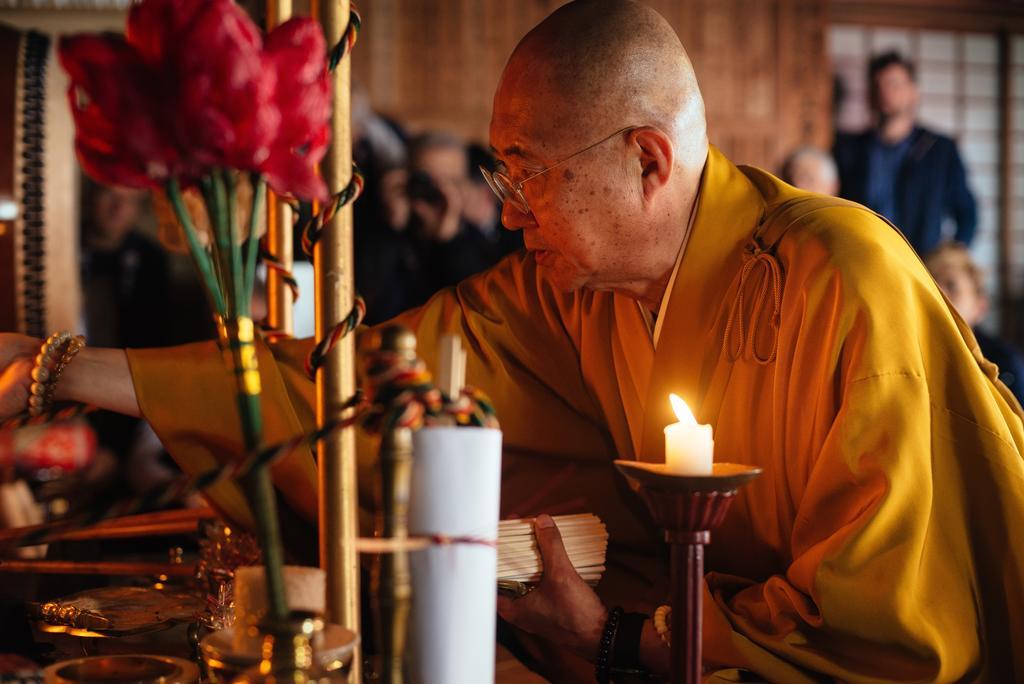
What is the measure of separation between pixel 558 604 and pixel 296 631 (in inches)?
21.9

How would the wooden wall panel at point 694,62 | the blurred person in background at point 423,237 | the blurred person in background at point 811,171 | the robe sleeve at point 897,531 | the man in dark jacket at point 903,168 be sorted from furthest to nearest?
the man in dark jacket at point 903,168, the wooden wall panel at point 694,62, the blurred person in background at point 811,171, the blurred person in background at point 423,237, the robe sleeve at point 897,531

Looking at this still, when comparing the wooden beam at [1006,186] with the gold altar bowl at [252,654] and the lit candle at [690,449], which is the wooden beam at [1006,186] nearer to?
the lit candle at [690,449]

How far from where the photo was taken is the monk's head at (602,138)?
4.91 feet

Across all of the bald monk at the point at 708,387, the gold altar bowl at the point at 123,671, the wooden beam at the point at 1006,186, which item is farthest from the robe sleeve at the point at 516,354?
the wooden beam at the point at 1006,186

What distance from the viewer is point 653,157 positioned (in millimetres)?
1539

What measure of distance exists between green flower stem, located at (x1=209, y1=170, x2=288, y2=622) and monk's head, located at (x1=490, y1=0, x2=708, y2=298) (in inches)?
30.9

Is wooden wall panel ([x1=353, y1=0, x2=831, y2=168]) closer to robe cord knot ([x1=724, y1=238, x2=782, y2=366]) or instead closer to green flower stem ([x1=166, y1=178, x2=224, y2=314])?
robe cord knot ([x1=724, y1=238, x2=782, y2=366])

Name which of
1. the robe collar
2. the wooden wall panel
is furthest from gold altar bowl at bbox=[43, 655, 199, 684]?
the wooden wall panel

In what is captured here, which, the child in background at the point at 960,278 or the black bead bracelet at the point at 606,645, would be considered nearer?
the black bead bracelet at the point at 606,645

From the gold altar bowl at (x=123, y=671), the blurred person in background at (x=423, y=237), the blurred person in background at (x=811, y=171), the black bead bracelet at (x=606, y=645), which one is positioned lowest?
the black bead bracelet at (x=606, y=645)

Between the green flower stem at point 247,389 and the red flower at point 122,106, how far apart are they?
1.4 inches

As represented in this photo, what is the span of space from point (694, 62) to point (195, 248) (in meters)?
5.58

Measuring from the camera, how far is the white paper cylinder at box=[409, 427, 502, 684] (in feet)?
2.85

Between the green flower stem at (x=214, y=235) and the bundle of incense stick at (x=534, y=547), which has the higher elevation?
the green flower stem at (x=214, y=235)
